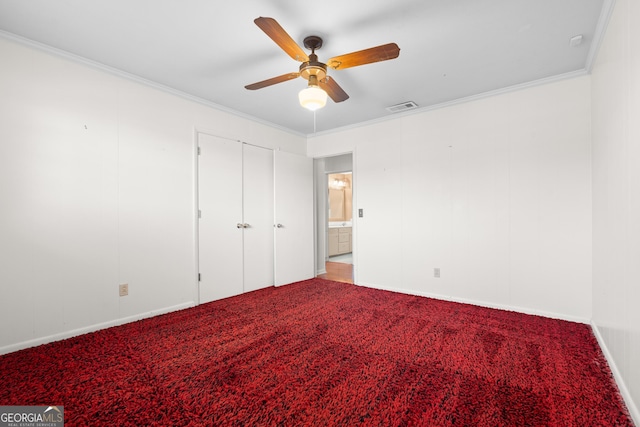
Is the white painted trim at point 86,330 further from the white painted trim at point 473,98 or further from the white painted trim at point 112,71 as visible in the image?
the white painted trim at point 473,98

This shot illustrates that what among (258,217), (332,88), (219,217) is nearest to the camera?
(332,88)

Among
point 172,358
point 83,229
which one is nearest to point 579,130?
point 172,358

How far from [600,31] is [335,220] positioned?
6.85 metres

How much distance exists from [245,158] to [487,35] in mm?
3105

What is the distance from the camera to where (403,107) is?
151 inches

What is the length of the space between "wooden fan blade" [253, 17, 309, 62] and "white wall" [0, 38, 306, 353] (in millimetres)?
2015

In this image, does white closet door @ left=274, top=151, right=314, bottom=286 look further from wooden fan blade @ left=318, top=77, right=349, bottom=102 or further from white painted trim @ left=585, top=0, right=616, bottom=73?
white painted trim @ left=585, top=0, right=616, bottom=73

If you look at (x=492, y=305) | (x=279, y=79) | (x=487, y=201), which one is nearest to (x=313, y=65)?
(x=279, y=79)

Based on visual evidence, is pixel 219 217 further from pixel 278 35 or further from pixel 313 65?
pixel 278 35

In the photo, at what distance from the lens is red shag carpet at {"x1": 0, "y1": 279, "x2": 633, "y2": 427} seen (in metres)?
1.58

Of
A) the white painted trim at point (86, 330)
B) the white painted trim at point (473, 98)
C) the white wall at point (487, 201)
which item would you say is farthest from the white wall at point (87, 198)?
the white wall at point (487, 201)

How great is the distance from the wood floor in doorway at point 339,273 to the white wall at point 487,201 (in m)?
0.58

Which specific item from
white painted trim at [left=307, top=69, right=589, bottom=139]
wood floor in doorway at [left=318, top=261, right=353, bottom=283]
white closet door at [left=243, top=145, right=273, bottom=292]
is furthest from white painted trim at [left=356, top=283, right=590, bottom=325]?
white painted trim at [left=307, top=69, right=589, bottom=139]

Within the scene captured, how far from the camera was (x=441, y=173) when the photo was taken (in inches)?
148
